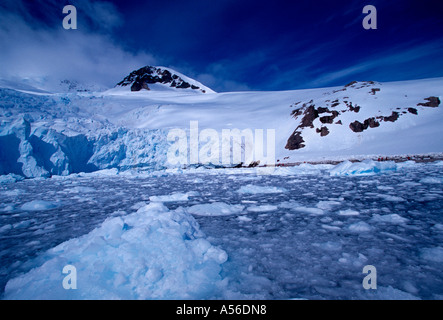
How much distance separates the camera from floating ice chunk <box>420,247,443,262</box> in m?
1.79

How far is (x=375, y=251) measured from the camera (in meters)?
1.98

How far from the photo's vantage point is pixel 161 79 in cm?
9056

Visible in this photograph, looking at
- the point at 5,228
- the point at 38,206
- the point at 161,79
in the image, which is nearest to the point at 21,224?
the point at 5,228

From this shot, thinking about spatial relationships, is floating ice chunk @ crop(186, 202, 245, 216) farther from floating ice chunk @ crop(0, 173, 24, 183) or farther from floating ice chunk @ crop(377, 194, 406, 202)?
floating ice chunk @ crop(0, 173, 24, 183)

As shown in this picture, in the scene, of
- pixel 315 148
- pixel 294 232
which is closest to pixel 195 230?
pixel 294 232

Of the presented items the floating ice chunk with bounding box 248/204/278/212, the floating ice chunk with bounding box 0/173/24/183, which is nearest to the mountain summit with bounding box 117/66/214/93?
the floating ice chunk with bounding box 0/173/24/183

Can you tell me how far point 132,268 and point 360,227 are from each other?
2.50 m

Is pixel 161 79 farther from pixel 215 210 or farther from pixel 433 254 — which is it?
pixel 433 254

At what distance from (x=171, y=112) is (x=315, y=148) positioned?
20.0 metres

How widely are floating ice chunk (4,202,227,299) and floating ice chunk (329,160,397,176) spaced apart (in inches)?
346

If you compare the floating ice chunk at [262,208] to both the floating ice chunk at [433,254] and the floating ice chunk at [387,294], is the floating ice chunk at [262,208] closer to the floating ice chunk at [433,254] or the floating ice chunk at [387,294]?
the floating ice chunk at [433,254]

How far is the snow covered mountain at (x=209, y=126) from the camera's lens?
46.3 ft

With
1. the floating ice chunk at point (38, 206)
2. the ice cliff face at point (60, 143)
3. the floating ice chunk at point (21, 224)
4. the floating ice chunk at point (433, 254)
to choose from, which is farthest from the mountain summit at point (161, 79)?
the floating ice chunk at point (433, 254)
